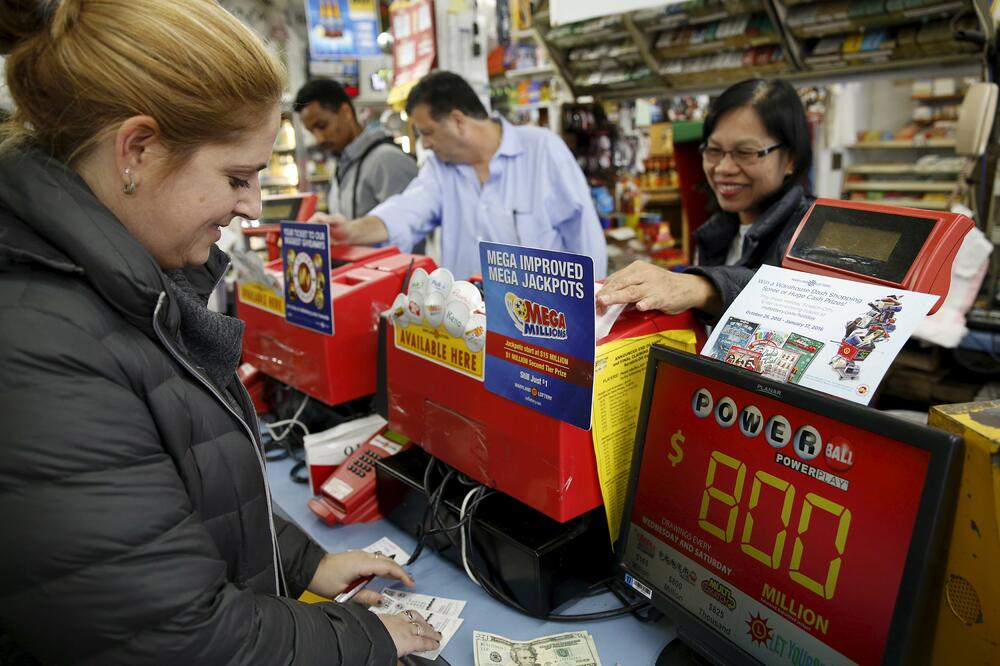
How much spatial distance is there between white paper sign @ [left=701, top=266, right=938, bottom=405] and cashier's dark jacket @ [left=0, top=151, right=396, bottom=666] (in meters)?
0.71

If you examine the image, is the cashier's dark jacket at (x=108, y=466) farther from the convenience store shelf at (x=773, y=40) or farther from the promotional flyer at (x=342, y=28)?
the promotional flyer at (x=342, y=28)

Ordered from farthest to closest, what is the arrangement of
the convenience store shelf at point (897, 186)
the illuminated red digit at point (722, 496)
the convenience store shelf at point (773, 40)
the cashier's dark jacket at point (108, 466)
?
1. the convenience store shelf at point (897, 186)
2. the convenience store shelf at point (773, 40)
3. the illuminated red digit at point (722, 496)
4. the cashier's dark jacket at point (108, 466)

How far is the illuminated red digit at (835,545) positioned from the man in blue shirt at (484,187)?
1.89 metres

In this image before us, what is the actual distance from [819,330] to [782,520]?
0.28m

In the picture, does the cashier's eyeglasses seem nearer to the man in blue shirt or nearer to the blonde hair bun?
the man in blue shirt

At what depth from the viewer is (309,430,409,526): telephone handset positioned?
4.97 ft

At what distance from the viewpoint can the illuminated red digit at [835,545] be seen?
31.6 inches

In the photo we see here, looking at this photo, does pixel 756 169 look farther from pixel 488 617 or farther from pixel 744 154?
pixel 488 617

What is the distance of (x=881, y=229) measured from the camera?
3.55 feet

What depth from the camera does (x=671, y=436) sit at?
1021 mm

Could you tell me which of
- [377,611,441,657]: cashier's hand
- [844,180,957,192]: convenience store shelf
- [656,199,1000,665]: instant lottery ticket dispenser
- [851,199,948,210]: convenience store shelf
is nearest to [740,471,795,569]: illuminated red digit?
[656,199,1000,665]: instant lottery ticket dispenser

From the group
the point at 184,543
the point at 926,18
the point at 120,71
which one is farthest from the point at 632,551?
the point at 926,18

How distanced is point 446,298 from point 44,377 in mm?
697

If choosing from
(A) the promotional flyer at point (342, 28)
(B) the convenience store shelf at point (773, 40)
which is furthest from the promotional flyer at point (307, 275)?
(A) the promotional flyer at point (342, 28)
